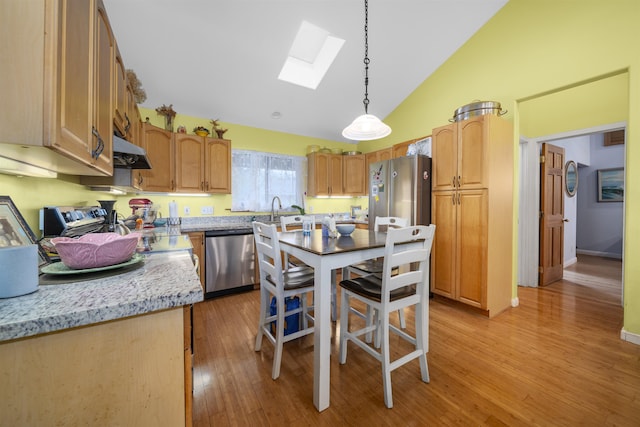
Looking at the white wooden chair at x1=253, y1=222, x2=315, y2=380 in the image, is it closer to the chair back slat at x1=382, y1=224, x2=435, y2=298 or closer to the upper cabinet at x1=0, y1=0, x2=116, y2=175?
the chair back slat at x1=382, y1=224, x2=435, y2=298

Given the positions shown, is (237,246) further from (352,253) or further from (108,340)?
(108,340)

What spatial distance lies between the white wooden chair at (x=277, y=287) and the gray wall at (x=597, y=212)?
6872 mm

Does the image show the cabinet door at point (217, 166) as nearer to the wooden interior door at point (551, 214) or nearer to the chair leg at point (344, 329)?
the chair leg at point (344, 329)

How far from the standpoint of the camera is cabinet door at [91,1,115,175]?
993mm

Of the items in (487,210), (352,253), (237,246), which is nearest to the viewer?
(352,253)

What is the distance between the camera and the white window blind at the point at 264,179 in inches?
153

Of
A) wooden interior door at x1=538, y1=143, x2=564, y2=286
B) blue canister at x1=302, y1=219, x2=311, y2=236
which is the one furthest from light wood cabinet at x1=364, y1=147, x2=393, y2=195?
blue canister at x1=302, y1=219, x2=311, y2=236

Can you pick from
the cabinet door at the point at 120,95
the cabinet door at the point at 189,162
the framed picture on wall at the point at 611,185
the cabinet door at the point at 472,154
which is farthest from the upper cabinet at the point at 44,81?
the framed picture on wall at the point at 611,185

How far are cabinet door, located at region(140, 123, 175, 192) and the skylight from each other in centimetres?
169

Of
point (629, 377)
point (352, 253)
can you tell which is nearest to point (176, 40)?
point (352, 253)

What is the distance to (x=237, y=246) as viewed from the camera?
3.25 meters

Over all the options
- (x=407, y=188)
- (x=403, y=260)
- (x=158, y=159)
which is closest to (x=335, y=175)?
(x=407, y=188)

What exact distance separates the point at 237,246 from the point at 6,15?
2.82 metres

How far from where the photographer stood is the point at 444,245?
2902 mm
